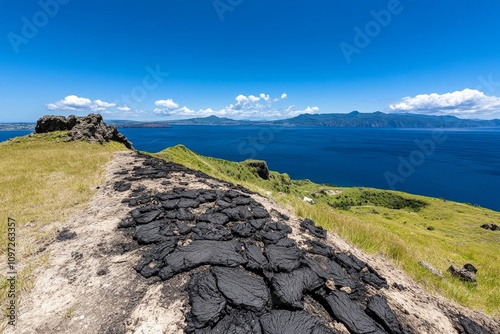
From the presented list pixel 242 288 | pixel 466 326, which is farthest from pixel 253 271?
pixel 466 326

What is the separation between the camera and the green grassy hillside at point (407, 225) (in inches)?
397

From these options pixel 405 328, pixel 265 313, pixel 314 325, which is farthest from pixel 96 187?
pixel 405 328

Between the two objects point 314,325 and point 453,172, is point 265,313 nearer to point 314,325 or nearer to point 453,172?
point 314,325

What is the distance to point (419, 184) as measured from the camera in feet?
570

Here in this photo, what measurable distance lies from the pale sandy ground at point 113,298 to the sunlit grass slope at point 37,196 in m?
0.74

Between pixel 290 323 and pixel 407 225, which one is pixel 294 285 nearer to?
pixel 290 323

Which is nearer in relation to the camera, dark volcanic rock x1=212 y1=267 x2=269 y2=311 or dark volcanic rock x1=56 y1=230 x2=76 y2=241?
dark volcanic rock x1=212 y1=267 x2=269 y2=311

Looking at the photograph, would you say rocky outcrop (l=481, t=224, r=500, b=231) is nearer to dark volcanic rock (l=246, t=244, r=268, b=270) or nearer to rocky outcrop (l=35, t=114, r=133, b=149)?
dark volcanic rock (l=246, t=244, r=268, b=270)

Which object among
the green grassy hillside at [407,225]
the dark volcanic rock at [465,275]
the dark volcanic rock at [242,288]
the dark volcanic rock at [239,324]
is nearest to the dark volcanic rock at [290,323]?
the dark volcanic rock at [239,324]

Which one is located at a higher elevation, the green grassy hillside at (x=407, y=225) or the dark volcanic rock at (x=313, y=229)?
the dark volcanic rock at (x=313, y=229)

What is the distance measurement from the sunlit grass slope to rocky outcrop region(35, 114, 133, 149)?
20384 millimetres

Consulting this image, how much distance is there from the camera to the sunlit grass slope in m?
7.57

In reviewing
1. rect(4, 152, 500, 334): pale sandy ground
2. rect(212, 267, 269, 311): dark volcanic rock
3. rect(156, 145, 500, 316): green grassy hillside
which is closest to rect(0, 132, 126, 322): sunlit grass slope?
rect(4, 152, 500, 334): pale sandy ground

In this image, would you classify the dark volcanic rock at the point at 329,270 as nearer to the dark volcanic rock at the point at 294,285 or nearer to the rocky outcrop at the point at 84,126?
the dark volcanic rock at the point at 294,285
